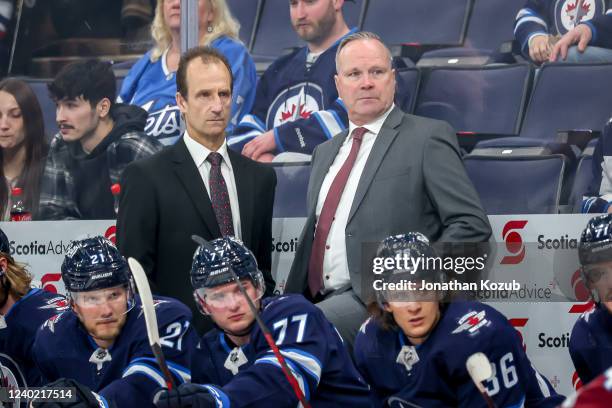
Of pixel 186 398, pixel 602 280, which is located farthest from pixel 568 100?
pixel 186 398

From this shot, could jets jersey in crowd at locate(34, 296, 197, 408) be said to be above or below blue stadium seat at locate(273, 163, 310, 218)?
below

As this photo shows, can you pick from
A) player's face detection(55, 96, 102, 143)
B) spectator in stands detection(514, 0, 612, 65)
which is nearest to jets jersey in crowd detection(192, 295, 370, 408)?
spectator in stands detection(514, 0, 612, 65)

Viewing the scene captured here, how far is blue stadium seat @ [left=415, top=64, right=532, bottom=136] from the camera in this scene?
423 cm

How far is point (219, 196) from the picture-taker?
419cm

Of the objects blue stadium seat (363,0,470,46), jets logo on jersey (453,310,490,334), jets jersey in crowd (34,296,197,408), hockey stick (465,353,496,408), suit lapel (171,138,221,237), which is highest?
blue stadium seat (363,0,470,46)

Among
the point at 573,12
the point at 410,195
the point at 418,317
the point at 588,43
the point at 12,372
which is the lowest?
the point at 12,372

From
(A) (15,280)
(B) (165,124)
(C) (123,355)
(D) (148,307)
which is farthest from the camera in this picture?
(B) (165,124)

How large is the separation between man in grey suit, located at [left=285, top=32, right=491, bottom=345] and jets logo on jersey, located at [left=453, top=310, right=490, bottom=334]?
542 mm

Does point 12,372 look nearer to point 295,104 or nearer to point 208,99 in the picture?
point 208,99

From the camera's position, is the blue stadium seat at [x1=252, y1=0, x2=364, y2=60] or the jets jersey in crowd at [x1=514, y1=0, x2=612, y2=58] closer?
the jets jersey in crowd at [x1=514, y1=0, x2=612, y2=58]

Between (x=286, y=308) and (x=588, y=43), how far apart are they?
5.56 feet

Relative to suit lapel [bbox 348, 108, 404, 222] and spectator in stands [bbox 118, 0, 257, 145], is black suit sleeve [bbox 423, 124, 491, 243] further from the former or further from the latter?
spectator in stands [bbox 118, 0, 257, 145]

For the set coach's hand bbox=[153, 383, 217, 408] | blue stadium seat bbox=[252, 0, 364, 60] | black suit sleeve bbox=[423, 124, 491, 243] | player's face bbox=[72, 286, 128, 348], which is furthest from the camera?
blue stadium seat bbox=[252, 0, 364, 60]

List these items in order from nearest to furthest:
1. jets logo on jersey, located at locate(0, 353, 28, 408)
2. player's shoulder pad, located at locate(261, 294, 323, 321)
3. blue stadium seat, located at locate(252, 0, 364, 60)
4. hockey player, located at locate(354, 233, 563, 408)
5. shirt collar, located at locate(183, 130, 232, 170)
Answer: hockey player, located at locate(354, 233, 563, 408) < player's shoulder pad, located at locate(261, 294, 323, 321) < jets logo on jersey, located at locate(0, 353, 28, 408) < shirt collar, located at locate(183, 130, 232, 170) < blue stadium seat, located at locate(252, 0, 364, 60)
